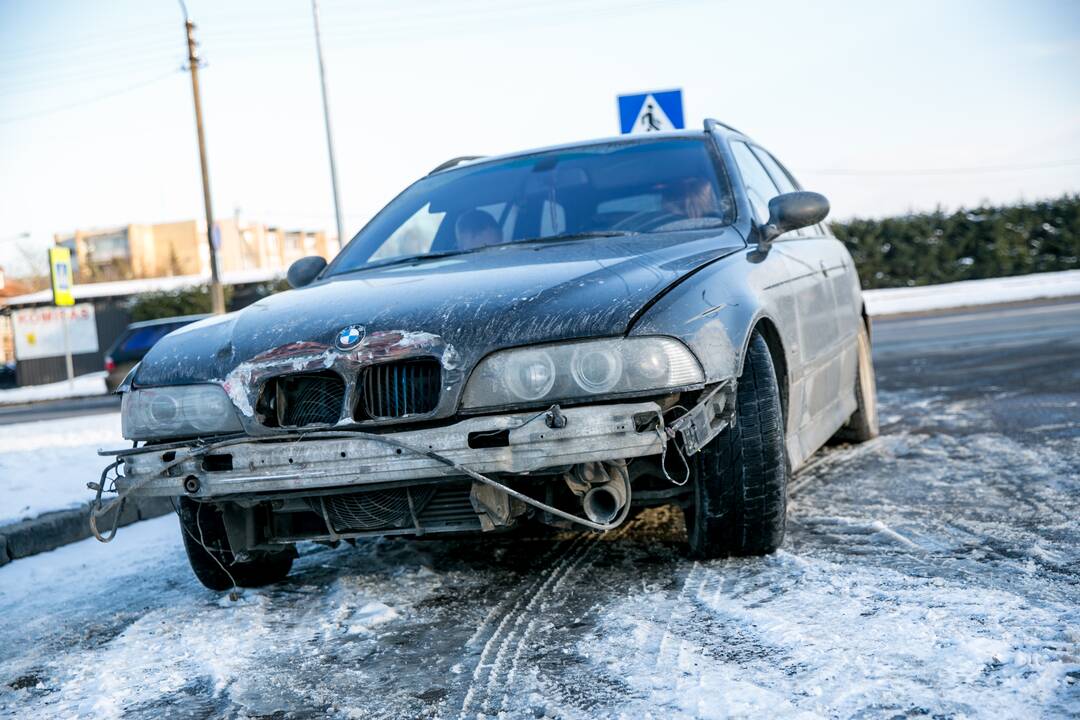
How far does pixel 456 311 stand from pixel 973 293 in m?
24.6

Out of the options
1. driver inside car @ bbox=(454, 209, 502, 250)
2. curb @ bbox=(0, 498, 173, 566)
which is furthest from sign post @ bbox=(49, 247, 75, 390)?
driver inside car @ bbox=(454, 209, 502, 250)

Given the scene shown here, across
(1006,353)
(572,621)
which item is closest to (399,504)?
(572,621)

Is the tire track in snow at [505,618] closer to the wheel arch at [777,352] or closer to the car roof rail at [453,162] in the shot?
the wheel arch at [777,352]

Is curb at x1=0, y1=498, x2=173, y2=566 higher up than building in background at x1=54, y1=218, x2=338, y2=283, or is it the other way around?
building in background at x1=54, y1=218, x2=338, y2=283

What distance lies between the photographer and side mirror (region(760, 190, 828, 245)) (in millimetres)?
4121

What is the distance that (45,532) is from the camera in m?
5.19

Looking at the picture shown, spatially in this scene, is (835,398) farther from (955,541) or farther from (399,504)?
(399,504)

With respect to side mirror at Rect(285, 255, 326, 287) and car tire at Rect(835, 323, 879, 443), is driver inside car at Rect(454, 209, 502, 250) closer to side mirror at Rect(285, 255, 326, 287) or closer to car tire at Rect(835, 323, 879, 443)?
side mirror at Rect(285, 255, 326, 287)

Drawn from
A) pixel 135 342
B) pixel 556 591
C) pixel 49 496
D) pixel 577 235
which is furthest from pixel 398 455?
pixel 135 342

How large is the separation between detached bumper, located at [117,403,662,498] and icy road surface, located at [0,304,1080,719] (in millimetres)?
465

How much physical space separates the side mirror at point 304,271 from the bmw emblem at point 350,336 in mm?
1577

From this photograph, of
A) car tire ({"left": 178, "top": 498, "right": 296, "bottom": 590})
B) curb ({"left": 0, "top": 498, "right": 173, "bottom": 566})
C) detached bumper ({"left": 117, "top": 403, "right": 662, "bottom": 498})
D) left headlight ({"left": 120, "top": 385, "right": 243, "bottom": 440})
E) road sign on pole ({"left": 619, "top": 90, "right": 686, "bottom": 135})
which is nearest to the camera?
detached bumper ({"left": 117, "top": 403, "right": 662, "bottom": 498})

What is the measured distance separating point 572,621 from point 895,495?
2095mm

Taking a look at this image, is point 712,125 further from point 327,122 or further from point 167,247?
point 167,247
